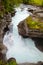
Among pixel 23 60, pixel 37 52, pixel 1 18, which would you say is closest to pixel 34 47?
pixel 37 52

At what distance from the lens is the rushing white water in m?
25.0

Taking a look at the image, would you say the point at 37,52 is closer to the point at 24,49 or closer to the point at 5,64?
the point at 24,49

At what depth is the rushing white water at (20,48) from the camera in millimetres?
25014

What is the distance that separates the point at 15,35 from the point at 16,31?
1.13m

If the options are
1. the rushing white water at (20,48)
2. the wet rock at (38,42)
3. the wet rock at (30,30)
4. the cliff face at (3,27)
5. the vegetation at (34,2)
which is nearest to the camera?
the cliff face at (3,27)

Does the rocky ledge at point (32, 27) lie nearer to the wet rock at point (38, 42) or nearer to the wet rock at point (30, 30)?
the wet rock at point (30, 30)

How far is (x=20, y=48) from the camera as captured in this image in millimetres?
27125

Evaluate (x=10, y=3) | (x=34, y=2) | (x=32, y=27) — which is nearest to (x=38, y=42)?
(x=32, y=27)

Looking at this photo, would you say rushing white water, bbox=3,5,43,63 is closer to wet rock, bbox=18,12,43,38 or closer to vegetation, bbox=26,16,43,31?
wet rock, bbox=18,12,43,38

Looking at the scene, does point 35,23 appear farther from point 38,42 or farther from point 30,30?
point 38,42

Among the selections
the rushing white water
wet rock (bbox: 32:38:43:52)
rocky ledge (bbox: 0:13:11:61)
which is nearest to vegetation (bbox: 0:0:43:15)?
rocky ledge (bbox: 0:13:11:61)

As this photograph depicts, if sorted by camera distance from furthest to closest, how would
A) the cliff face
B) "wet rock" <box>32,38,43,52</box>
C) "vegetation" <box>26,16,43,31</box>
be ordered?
"vegetation" <box>26,16,43,31</box>, "wet rock" <box>32,38,43,52</box>, the cliff face

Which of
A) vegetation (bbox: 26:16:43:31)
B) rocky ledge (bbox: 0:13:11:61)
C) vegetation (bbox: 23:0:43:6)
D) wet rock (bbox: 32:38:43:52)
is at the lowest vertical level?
vegetation (bbox: 23:0:43:6)

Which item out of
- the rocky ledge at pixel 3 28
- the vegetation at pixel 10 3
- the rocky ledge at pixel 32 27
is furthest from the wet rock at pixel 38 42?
the vegetation at pixel 10 3
